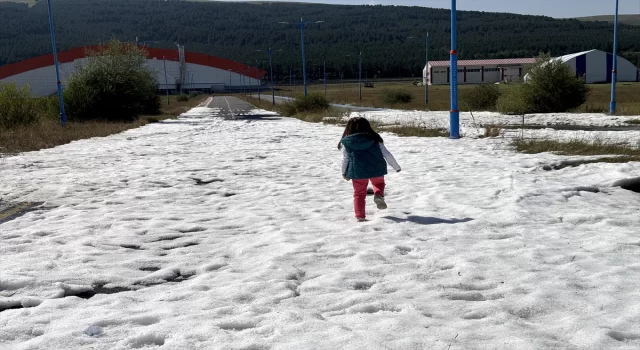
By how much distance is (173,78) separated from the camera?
142 meters

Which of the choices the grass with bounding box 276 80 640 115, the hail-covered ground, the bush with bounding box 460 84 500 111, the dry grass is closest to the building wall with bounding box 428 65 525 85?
the grass with bounding box 276 80 640 115

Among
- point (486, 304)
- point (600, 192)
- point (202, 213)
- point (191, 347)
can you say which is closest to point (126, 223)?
point (202, 213)

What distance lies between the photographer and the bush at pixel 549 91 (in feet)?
114

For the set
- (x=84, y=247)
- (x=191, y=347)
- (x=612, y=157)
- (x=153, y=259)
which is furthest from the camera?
(x=612, y=157)

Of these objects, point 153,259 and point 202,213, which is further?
point 202,213

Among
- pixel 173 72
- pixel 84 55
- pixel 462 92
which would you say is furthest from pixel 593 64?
pixel 84 55

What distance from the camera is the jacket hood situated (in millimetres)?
7327

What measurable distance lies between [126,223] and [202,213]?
3.52ft

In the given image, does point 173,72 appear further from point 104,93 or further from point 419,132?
point 419,132

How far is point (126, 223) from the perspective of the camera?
7559 millimetres

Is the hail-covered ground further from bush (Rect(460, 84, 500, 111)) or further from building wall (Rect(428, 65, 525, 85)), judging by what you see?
building wall (Rect(428, 65, 525, 85))

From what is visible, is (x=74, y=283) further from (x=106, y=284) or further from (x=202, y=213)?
(x=202, y=213)

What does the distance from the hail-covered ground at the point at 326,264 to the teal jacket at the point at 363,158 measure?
23.9 inches

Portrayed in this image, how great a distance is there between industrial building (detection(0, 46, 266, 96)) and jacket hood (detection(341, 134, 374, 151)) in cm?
10486
